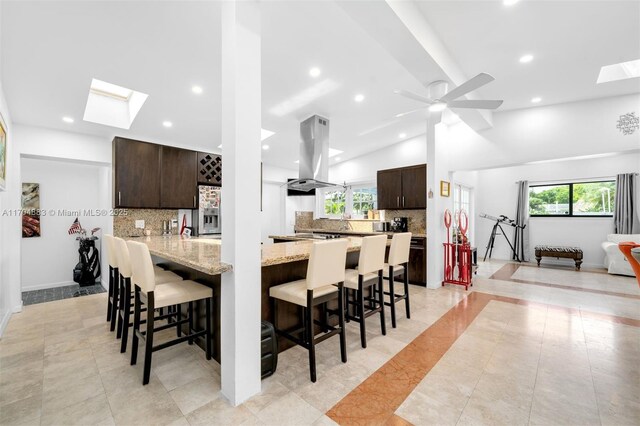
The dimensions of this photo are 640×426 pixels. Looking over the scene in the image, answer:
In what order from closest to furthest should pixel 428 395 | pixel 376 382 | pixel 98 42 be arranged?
pixel 428 395 < pixel 376 382 < pixel 98 42

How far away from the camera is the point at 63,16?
197cm

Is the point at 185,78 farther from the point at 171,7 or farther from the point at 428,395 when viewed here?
the point at 428,395

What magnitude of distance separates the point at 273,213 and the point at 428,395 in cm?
582

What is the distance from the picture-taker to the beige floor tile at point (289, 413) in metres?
1.55

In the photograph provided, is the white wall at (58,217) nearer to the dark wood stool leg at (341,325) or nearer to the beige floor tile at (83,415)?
the beige floor tile at (83,415)

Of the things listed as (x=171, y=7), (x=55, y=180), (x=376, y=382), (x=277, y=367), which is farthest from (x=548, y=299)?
(x=55, y=180)

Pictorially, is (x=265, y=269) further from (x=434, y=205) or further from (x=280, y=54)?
(x=434, y=205)

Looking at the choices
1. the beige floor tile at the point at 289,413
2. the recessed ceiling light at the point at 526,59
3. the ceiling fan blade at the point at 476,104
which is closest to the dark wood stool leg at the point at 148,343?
the beige floor tile at the point at 289,413

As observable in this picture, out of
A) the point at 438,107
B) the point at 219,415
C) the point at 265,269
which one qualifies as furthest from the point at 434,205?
the point at 219,415

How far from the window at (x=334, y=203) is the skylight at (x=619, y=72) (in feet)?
16.8

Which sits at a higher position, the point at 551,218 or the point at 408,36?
the point at 408,36

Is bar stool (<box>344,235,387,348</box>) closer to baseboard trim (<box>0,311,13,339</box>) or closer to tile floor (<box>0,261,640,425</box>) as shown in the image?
tile floor (<box>0,261,640,425</box>)

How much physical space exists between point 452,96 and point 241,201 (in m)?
2.61

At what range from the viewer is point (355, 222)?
21.6ft
